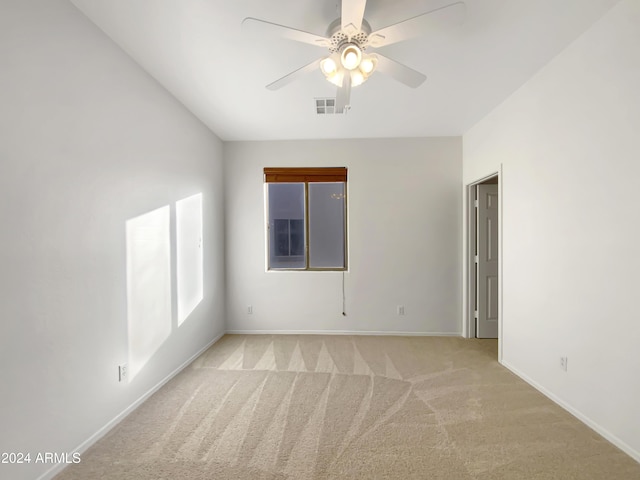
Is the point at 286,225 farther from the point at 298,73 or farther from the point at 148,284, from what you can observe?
the point at 298,73

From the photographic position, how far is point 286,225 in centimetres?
420

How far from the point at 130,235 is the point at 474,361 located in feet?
11.6

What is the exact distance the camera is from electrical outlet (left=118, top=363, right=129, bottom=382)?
81.7 inches

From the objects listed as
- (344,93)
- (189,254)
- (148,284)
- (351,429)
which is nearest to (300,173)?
(189,254)

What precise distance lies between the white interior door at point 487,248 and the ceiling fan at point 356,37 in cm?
242

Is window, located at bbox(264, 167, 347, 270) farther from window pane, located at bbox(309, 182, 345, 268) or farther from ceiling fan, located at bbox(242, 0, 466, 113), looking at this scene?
ceiling fan, located at bbox(242, 0, 466, 113)

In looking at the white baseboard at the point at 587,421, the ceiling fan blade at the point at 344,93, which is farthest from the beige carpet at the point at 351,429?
the ceiling fan blade at the point at 344,93

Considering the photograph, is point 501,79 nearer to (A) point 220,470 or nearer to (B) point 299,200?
(B) point 299,200

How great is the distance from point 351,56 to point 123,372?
2.68 metres

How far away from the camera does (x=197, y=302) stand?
10.8ft

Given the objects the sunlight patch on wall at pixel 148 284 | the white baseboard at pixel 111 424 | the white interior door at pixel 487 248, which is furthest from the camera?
the white interior door at pixel 487 248

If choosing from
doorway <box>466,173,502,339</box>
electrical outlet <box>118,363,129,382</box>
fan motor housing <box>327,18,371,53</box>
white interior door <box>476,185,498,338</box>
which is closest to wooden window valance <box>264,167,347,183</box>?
doorway <box>466,173,502,339</box>

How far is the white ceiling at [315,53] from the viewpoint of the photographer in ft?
5.73

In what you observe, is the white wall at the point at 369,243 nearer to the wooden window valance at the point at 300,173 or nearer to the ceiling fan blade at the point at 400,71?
the wooden window valance at the point at 300,173
